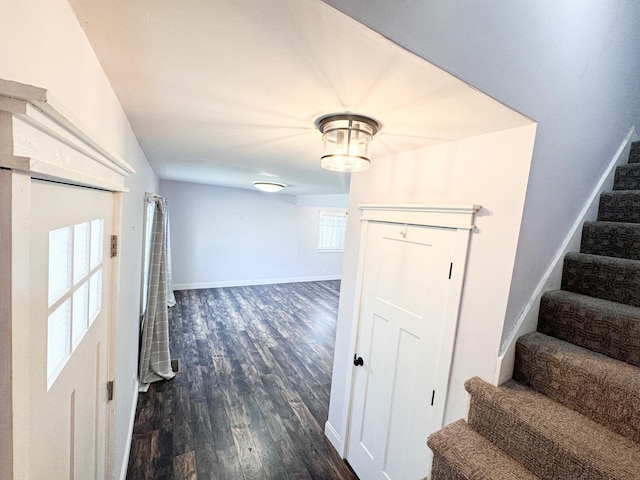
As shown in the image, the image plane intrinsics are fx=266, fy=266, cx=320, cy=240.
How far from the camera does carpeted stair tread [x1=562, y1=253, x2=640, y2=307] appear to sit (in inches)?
49.2

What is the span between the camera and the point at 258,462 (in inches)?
80.4

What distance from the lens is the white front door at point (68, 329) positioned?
0.58m

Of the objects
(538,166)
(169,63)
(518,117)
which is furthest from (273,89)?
(538,166)

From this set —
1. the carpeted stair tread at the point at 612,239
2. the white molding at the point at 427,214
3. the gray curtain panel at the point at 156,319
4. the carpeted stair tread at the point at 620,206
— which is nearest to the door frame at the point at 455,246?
the white molding at the point at 427,214

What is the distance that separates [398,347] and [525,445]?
775 mm

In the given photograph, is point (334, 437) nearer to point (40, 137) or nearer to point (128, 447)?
point (128, 447)

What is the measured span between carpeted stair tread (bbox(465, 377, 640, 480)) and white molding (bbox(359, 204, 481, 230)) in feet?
2.45

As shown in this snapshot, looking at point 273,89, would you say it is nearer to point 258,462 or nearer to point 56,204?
point 56,204

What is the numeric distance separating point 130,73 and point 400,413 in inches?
85.3

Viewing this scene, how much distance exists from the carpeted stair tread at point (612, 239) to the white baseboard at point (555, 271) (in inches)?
1.9

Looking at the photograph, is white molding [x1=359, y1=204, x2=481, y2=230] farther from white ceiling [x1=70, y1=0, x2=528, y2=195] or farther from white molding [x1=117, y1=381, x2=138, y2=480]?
white molding [x1=117, y1=381, x2=138, y2=480]

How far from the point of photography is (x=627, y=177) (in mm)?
1564

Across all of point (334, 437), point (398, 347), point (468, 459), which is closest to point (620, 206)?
point (398, 347)

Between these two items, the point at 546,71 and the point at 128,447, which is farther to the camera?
the point at 128,447
